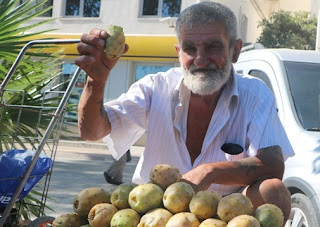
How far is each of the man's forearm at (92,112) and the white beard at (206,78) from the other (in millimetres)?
491

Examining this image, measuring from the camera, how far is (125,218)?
1.85 meters

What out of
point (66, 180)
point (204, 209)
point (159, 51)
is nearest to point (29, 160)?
point (204, 209)

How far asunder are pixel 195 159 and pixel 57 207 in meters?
4.52

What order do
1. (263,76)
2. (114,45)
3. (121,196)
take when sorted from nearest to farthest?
(121,196)
(114,45)
(263,76)

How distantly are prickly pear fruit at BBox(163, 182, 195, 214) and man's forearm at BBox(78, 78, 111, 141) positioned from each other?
2.49 ft

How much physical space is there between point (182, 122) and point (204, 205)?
106 cm

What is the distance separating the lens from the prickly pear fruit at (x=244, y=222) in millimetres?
1711

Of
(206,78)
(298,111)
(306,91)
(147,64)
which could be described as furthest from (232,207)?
(147,64)

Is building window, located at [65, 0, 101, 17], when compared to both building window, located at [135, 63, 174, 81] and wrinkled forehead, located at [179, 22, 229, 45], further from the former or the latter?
wrinkled forehead, located at [179, 22, 229, 45]

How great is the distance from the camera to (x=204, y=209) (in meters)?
1.84

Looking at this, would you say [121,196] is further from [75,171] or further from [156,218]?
[75,171]

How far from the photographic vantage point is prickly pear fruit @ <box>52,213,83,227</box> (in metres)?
2.00

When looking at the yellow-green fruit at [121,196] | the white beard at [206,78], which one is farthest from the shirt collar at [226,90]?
the yellow-green fruit at [121,196]

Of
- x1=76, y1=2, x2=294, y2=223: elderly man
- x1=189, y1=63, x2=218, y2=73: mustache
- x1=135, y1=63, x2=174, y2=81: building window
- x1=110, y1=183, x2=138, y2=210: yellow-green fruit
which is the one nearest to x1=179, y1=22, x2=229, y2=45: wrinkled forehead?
x1=76, y1=2, x2=294, y2=223: elderly man
